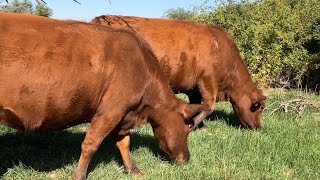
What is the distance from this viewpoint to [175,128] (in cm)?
596

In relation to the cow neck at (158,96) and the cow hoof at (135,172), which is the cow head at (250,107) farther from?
the cow hoof at (135,172)

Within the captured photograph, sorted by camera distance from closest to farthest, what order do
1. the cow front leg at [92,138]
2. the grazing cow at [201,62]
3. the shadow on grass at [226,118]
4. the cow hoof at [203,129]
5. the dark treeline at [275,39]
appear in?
the cow front leg at [92,138] → the grazing cow at [201,62] → the cow hoof at [203,129] → the shadow on grass at [226,118] → the dark treeline at [275,39]

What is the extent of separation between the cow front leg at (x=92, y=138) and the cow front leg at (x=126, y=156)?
745 mm

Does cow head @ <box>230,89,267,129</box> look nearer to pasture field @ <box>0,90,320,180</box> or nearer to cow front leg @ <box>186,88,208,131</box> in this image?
pasture field @ <box>0,90,320,180</box>

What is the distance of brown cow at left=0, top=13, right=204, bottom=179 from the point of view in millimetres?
4598

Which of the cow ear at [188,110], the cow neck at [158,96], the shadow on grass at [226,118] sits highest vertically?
the cow neck at [158,96]

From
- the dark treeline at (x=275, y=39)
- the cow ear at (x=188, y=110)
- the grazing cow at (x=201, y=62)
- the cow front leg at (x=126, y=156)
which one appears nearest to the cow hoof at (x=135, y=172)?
the cow front leg at (x=126, y=156)

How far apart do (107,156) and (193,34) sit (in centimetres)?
318

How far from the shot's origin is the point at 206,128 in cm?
857

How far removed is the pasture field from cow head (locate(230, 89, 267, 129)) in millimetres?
410

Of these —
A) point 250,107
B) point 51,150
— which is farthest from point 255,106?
point 51,150

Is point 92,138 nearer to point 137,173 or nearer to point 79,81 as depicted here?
point 79,81

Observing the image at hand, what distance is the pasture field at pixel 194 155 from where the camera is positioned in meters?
5.73

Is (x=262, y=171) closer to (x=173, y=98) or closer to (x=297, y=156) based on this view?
(x=297, y=156)
